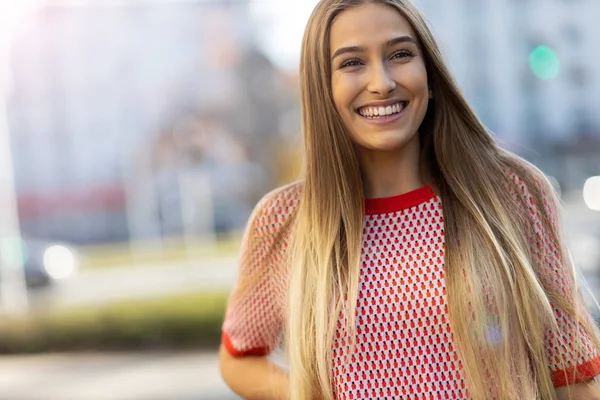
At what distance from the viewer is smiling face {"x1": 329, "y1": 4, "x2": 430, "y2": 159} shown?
1848 millimetres

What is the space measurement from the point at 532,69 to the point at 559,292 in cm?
2574

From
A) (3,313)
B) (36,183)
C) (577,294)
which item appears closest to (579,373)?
(577,294)

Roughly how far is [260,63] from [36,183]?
37.4 ft

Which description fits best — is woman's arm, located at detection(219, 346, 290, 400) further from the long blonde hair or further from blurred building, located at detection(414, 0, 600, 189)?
blurred building, located at detection(414, 0, 600, 189)

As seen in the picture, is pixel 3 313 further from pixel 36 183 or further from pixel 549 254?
pixel 36 183

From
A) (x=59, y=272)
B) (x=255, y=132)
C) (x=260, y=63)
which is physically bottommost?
(x=59, y=272)

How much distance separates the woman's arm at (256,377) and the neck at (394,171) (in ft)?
1.52

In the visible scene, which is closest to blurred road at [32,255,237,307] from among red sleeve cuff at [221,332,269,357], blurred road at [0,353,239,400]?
blurred road at [0,353,239,400]

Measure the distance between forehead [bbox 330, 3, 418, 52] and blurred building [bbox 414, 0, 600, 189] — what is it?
24503mm

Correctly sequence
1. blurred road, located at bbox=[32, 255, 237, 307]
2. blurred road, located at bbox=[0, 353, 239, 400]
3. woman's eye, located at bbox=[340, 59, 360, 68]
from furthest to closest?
blurred road, located at bbox=[32, 255, 237, 307]
blurred road, located at bbox=[0, 353, 239, 400]
woman's eye, located at bbox=[340, 59, 360, 68]

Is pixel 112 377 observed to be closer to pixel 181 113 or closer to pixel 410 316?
pixel 410 316

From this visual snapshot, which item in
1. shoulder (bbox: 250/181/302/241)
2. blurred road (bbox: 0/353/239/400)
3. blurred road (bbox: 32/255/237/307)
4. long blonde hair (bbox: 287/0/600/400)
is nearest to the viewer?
long blonde hair (bbox: 287/0/600/400)

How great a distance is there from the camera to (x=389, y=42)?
1.85 m

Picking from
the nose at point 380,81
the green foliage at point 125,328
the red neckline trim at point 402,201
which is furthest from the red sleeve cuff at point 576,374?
the green foliage at point 125,328
